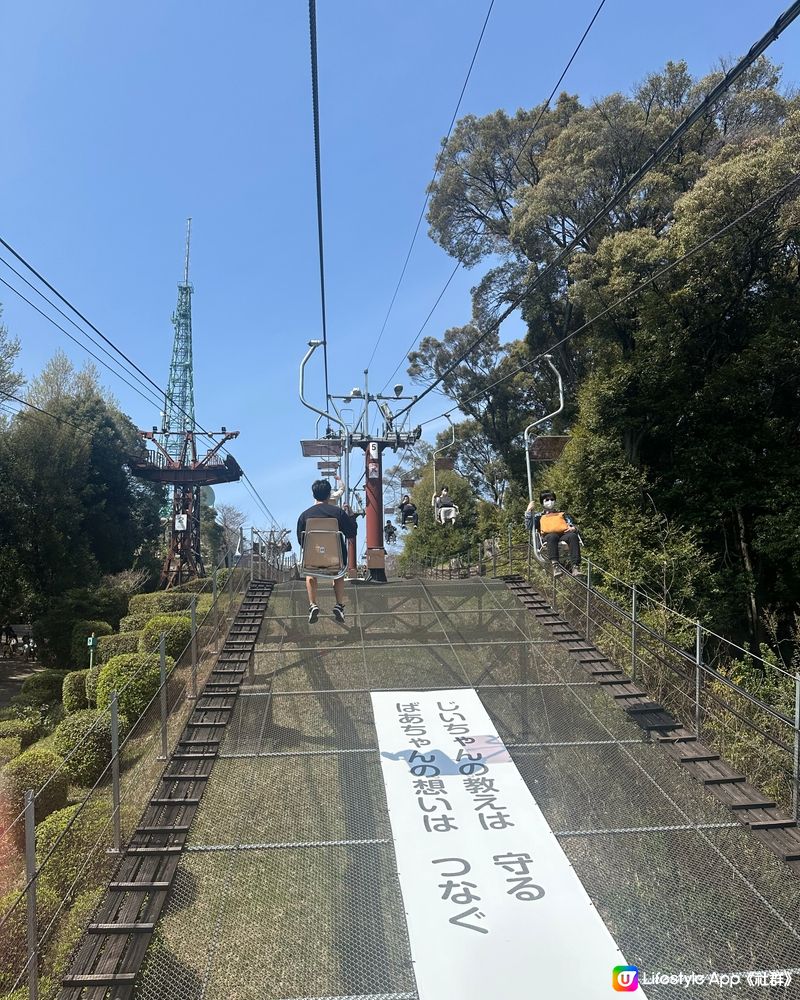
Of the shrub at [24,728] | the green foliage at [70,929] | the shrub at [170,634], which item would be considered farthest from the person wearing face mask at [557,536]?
the shrub at [24,728]

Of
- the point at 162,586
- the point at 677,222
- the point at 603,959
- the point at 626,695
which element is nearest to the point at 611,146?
the point at 677,222

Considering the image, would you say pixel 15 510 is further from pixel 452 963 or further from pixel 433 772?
pixel 452 963

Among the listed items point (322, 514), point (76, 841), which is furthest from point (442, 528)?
point (76, 841)

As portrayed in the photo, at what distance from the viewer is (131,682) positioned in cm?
847

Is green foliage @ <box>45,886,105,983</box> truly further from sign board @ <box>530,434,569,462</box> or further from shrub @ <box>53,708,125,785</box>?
sign board @ <box>530,434,569,462</box>

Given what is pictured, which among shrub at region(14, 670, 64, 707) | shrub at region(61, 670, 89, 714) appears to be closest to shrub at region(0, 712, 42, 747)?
shrub at region(61, 670, 89, 714)

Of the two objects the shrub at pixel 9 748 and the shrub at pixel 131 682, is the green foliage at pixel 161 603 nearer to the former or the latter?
the shrub at pixel 9 748

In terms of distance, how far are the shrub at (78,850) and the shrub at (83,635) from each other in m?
11.2

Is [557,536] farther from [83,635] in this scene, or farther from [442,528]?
[442,528]

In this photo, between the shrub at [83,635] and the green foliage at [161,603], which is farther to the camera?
the shrub at [83,635]

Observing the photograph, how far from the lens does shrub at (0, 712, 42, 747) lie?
10.9m

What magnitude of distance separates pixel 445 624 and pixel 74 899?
569 centimetres

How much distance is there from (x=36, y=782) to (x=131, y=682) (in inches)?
55.4

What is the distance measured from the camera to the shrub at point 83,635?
1712cm
